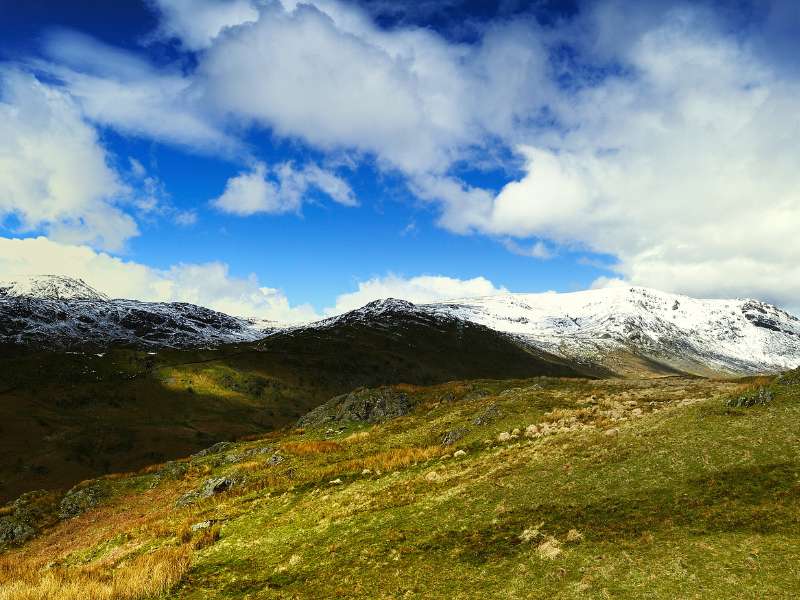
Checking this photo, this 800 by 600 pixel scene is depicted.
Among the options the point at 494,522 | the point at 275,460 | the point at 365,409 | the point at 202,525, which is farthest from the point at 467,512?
the point at 365,409

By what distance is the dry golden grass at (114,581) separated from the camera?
58.4ft

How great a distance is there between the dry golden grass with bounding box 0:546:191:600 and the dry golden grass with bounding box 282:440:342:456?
65.1 feet

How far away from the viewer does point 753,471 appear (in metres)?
20.2

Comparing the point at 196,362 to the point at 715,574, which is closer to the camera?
the point at 715,574

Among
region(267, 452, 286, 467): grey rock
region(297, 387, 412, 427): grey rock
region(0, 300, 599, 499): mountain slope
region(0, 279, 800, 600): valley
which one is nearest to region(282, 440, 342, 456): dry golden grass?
region(0, 279, 800, 600): valley

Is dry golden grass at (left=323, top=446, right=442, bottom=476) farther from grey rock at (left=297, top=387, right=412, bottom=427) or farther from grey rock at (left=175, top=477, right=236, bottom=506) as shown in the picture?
grey rock at (left=297, top=387, right=412, bottom=427)

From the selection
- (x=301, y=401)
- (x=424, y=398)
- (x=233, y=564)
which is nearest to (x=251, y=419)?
(x=301, y=401)

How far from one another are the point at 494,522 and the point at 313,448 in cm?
2633

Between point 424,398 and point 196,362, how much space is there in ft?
431

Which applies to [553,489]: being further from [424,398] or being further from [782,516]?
[424,398]

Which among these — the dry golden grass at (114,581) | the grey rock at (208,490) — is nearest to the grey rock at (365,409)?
the grey rock at (208,490)

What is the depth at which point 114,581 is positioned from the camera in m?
18.8

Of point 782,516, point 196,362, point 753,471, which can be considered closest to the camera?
point 782,516

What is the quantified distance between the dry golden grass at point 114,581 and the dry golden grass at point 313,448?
781 inches
